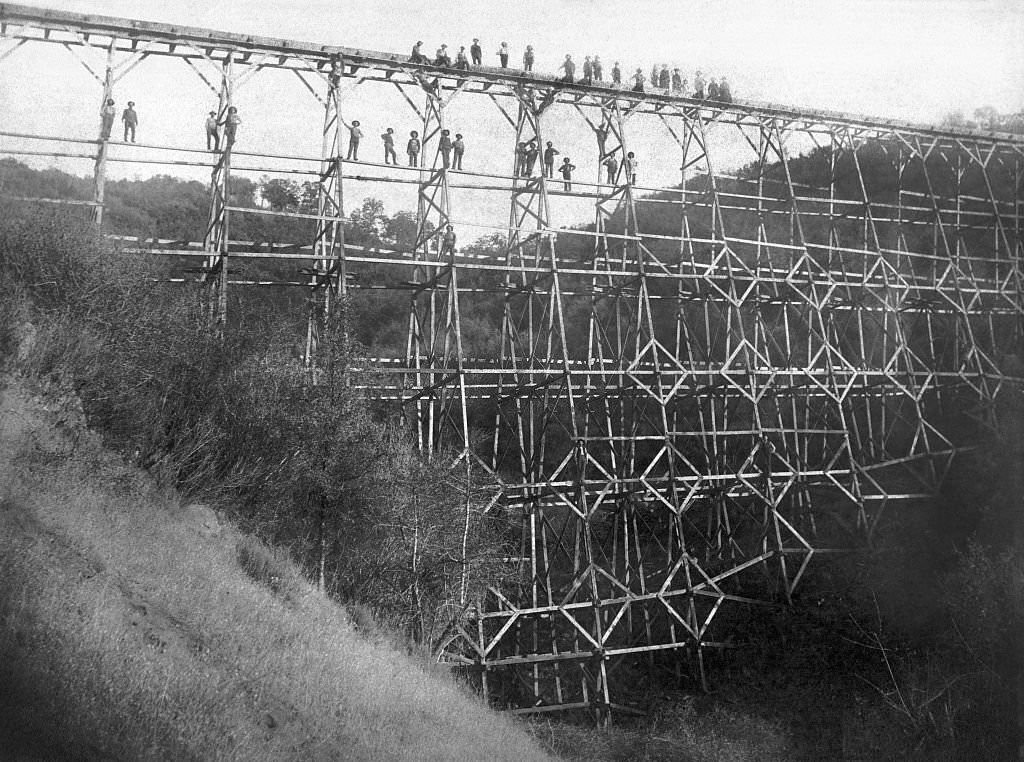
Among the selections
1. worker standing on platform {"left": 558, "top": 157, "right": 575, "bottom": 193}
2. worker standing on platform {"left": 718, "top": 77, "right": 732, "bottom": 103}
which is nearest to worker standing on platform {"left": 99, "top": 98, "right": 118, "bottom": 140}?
worker standing on platform {"left": 558, "top": 157, "right": 575, "bottom": 193}

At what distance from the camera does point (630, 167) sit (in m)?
16.9

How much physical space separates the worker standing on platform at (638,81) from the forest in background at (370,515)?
746 cm

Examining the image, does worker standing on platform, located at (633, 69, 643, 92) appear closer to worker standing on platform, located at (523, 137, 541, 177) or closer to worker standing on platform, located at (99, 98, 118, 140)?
worker standing on platform, located at (523, 137, 541, 177)

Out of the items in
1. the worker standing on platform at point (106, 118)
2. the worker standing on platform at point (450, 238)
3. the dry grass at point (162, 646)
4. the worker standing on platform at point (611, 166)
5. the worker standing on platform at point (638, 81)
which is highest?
the worker standing on platform at point (638, 81)

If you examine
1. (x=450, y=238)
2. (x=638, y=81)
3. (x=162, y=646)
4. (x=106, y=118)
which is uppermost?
(x=638, y=81)

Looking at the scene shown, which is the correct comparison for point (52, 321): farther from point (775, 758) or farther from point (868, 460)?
point (868, 460)

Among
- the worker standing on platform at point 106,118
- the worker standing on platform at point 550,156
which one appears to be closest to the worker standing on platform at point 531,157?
the worker standing on platform at point 550,156

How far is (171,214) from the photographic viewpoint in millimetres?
31234

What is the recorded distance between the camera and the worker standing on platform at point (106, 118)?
43.8 feet

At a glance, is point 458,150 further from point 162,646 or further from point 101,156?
point 162,646

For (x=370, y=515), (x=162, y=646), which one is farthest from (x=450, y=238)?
(x=162, y=646)

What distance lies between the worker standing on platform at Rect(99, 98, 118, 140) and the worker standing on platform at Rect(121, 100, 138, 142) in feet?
4.05

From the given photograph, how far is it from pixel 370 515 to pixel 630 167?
869 cm

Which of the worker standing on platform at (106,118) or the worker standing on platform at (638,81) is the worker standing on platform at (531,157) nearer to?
the worker standing on platform at (638,81)
